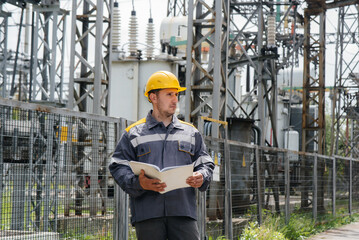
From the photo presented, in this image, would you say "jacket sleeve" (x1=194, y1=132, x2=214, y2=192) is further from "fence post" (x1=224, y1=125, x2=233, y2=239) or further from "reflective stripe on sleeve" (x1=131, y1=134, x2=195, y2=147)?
"fence post" (x1=224, y1=125, x2=233, y2=239)

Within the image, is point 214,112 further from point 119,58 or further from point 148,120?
point 119,58

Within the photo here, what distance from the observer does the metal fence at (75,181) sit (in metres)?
5.78

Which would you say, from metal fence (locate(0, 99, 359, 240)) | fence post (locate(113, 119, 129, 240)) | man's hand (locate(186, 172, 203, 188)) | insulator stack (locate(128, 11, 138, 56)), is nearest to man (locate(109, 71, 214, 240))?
man's hand (locate(186, 172, 203, 188))

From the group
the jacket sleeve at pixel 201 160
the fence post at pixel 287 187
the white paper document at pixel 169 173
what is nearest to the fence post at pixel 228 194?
the fence post at pixel 287 187

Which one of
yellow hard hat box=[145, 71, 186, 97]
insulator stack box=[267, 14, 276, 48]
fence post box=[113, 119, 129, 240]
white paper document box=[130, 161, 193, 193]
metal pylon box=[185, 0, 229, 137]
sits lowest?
fence post box=[113, 119, 129, 240]

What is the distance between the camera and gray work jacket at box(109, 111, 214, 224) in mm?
4809

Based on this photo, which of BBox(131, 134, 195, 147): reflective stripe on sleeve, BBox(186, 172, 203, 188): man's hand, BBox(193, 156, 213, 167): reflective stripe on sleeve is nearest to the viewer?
BBox(186, 172, 203, 188): man's hand

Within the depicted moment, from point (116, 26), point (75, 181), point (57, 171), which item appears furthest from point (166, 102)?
point (116, 26)

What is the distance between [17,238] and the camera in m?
5.58

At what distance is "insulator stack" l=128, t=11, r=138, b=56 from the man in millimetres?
16858

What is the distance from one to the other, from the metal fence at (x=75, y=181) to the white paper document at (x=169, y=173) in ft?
4.24

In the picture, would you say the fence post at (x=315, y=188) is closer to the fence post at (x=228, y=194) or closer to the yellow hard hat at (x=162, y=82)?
the fence post at (x=228, y=194)

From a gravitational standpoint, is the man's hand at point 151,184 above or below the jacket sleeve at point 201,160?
below

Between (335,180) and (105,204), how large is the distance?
11721 millimetres
